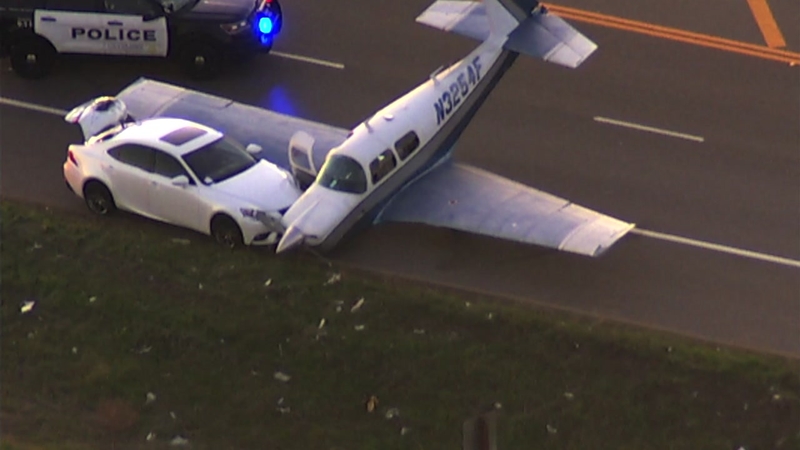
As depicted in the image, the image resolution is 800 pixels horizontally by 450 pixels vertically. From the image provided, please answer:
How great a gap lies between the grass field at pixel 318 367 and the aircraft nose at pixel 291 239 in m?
0.39

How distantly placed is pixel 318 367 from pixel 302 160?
4.20m

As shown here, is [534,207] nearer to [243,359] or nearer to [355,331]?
[355,331]

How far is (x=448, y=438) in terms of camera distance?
14.7m

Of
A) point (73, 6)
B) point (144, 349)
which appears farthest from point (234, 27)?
point (144, 349)

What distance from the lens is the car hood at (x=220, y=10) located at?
71.9 ft

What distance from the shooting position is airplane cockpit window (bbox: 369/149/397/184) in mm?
18266

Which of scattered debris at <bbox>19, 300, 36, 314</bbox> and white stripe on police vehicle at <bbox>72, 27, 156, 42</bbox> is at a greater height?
white stripe on police vehicle at <bbox>72, 27, 156, 42</bbox>


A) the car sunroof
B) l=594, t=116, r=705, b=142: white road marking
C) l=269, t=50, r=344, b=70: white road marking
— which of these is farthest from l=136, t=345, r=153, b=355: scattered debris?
l=594, t=116, r=705, b=142: white road marking

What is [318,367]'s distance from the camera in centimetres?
1574

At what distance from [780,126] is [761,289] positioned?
16.8 ft

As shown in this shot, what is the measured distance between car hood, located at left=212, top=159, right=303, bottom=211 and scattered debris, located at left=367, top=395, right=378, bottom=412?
12.6 feet

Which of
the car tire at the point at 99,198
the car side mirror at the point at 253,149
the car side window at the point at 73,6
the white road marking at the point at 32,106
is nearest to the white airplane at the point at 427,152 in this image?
the car side mirror at the point at 253,149

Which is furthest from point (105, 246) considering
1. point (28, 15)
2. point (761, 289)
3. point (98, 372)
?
point (761, 289)

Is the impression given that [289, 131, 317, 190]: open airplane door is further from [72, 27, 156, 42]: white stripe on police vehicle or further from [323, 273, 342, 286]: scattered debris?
[72, 27, 156, 42]: white stripe on police vehicle
